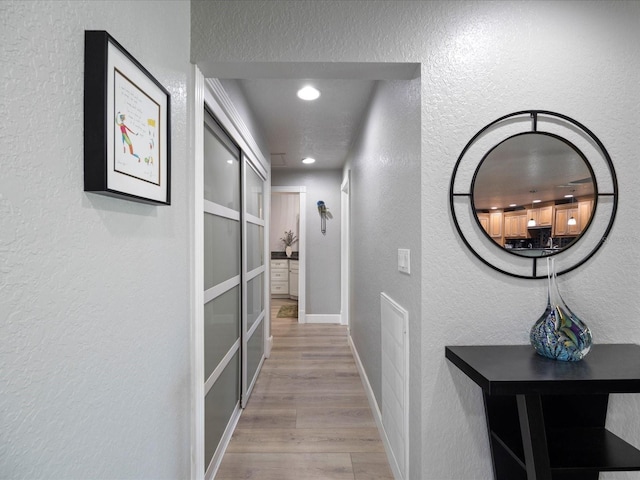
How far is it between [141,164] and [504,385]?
129 centimetres

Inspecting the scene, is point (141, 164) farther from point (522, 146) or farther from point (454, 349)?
point (522, 146)

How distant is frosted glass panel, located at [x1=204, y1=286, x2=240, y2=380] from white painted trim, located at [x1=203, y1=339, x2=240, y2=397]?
2 centimetres

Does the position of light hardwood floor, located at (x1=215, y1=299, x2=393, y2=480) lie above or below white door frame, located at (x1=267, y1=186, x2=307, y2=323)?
below

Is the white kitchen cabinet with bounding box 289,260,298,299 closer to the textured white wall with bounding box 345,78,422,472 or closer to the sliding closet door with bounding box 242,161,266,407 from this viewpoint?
the sliding closet door with bounding box 242,161,266,407

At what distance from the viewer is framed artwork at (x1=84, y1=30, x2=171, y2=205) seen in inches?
31.0

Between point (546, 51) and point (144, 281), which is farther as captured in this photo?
point (546, 51)

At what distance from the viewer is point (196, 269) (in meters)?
1.51

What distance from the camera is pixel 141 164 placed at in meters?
0.99

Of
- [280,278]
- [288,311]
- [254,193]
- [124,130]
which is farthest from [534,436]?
[280,278]

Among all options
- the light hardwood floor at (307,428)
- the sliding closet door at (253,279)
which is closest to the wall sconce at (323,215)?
the sliding closet door at (253,279)

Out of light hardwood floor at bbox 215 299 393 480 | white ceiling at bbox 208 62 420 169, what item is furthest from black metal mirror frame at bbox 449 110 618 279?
light hardwood floor at bbox 215 299 393 480

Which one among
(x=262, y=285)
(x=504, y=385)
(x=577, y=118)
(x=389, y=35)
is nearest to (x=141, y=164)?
(x=389, y=35)

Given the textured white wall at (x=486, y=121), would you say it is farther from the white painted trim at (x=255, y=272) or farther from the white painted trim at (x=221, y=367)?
the white painted trim at (x=255, y=272)

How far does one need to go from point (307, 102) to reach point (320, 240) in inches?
113
